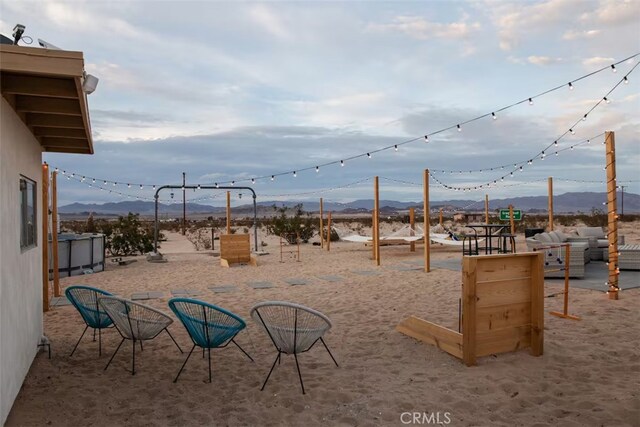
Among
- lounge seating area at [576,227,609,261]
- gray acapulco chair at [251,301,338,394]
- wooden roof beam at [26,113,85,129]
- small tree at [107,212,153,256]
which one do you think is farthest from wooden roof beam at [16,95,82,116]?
small tree at [107,212,153,256]

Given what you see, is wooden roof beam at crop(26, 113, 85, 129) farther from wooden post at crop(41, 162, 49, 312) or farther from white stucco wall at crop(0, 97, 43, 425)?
wooden post at crop(41, 162, 49, 312)

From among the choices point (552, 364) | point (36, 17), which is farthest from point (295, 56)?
point (552, 364)

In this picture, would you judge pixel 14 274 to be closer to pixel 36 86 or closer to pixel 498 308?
pixel 36 86

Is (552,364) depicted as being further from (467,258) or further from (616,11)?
(616,11)

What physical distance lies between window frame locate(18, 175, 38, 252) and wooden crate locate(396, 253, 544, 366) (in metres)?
3.79

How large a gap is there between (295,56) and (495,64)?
A: 4.16 m

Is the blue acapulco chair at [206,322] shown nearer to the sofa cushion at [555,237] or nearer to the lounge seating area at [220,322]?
the lounge seating area at [220,322]

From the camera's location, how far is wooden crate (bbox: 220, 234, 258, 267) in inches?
471

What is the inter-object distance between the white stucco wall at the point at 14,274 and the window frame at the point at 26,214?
0.07m

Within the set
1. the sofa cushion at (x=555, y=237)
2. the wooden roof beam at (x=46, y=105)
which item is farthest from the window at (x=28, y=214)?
the sofa cushion at (x=555, y=237)

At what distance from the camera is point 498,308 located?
421 cm

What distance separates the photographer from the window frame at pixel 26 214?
3.96m

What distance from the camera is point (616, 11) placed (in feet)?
23.8

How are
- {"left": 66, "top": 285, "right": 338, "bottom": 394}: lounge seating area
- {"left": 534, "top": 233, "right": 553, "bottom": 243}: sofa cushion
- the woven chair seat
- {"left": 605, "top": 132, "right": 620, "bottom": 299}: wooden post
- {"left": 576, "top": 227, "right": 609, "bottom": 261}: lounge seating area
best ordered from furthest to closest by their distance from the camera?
{"left": 576, "top": 227, "right": 609, "bottom": 261}: lounge seating area < {"left": 534, "top": 233, "right": 553, "bottom": 243}: sofa cushion < {"left": 605, "top": 132, "right": 620, "bottom": 299}: wooden post < the woven chair seat < {"left": 66, "top": 285, "right": 338, "bottom": 394}: lounge seating area
